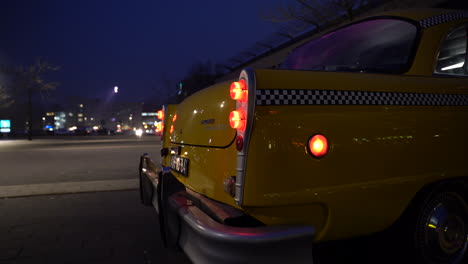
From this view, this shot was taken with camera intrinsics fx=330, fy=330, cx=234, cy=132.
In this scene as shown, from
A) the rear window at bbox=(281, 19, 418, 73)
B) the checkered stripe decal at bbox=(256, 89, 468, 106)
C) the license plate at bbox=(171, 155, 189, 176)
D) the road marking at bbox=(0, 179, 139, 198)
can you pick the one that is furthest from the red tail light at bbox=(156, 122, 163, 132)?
the road marking at bbox=(0, 179, 139, 198)

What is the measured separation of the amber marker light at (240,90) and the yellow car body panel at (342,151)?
0.08 meters

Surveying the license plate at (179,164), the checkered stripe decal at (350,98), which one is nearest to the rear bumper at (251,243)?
the checkered stripe decal at (350,98)

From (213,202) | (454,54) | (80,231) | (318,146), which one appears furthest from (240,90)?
(80,231)

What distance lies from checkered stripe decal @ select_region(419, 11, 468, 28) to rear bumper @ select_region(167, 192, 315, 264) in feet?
6.02

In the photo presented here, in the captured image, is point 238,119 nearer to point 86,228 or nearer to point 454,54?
point 454,54

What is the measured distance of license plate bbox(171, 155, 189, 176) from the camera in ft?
9.01

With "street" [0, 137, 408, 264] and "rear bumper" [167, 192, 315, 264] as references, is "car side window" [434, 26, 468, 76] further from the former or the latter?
"rear bumper" [167, 192, 315, 264]

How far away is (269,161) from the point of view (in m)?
1.83

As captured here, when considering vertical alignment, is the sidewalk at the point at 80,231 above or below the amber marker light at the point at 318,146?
below

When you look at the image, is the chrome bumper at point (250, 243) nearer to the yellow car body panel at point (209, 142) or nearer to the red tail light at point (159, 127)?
the yellow car body panel at point (209, 142)

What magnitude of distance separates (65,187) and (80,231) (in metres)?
2.99

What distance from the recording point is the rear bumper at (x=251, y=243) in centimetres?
171

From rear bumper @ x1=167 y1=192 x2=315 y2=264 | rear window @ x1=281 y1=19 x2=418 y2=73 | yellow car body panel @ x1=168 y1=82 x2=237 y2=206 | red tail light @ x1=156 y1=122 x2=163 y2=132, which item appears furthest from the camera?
red tail light @ x1=156 y1=122 x2=163 y2=132

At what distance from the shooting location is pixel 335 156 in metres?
1.94
